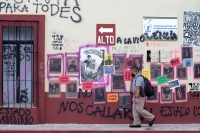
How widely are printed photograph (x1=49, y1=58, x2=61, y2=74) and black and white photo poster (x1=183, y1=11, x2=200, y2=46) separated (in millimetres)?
3375

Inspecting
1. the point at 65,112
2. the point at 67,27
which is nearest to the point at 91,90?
the point at 65,112

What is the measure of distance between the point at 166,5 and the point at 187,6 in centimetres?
56

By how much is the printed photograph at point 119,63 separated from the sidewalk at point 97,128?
57.7 inches

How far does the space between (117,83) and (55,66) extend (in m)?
1.69

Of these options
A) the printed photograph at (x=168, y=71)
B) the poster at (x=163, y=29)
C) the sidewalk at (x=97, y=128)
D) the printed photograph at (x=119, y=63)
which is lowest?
the sidewalk at (x=97, y=128)

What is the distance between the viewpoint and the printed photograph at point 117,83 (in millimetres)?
11586

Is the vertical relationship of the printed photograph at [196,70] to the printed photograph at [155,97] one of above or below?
above

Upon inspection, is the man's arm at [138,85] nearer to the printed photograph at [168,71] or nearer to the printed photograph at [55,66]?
the printed photograph at [168,71]

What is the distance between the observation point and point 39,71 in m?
11.4

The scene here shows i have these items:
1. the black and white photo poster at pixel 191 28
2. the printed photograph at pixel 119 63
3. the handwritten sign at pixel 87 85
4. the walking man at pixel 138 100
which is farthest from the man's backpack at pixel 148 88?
the black and white photo poster at pixel 191 28

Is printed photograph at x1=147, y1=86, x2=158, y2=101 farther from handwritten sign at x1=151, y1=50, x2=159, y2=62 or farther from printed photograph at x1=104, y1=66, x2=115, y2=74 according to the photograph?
printed photograph at x1=104, y1=66, x2=115, y2=74

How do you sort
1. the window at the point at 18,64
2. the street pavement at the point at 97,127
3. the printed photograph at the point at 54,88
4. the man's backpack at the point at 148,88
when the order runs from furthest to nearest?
the window at the point at 18,64 → the printed photograph at the point at 54,88 → the man's backpack at the point at 148,88 → the street pavement at the point at 97,127

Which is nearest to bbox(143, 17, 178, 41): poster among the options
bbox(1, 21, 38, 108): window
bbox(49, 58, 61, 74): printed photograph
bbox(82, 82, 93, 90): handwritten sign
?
bbox(82, 82, 93, 90): handwritten sign

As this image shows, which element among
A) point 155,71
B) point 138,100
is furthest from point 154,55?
point 138,100
